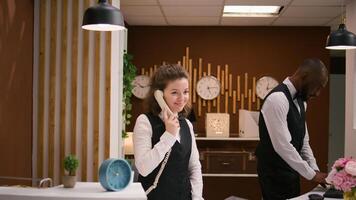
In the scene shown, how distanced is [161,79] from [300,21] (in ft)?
16.6

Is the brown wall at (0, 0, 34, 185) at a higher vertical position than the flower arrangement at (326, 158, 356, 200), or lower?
higher

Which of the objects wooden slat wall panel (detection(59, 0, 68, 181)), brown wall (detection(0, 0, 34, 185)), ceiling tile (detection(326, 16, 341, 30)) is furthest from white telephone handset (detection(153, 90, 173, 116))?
ceiling tile (detection(326, 16, 341, 30))

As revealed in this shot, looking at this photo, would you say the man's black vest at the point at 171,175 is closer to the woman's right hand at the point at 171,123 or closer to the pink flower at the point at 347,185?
the woman's right hand at the point at 171,123

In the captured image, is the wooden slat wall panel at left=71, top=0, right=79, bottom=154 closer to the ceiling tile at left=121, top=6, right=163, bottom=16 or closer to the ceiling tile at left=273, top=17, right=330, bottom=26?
the ceiling tile at left=121, top=6, right=163, bottom=16

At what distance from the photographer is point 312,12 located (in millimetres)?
6336

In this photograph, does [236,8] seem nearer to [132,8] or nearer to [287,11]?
[287,11]

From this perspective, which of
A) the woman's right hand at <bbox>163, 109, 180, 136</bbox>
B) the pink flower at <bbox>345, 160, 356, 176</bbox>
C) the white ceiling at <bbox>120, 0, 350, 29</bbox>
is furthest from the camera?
the white ceiling at <bbox>120, 0, 350, 29</bbox>

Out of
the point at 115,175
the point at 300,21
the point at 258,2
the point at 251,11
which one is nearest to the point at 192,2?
the point at 258,2

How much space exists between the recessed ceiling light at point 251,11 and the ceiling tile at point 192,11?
0.17 metres

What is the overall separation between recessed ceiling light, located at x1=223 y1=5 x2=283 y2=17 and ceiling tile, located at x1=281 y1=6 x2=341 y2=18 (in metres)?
0.14

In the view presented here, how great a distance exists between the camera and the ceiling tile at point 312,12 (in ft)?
20.0

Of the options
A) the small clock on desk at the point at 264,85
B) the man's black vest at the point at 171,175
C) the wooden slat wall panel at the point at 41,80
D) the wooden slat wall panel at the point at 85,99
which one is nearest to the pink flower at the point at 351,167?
the man's black vest at the point at 171,175

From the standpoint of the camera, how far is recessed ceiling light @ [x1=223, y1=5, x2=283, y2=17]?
20.7 ft

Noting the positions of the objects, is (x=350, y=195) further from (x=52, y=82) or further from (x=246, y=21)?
(x=246, y=21)
